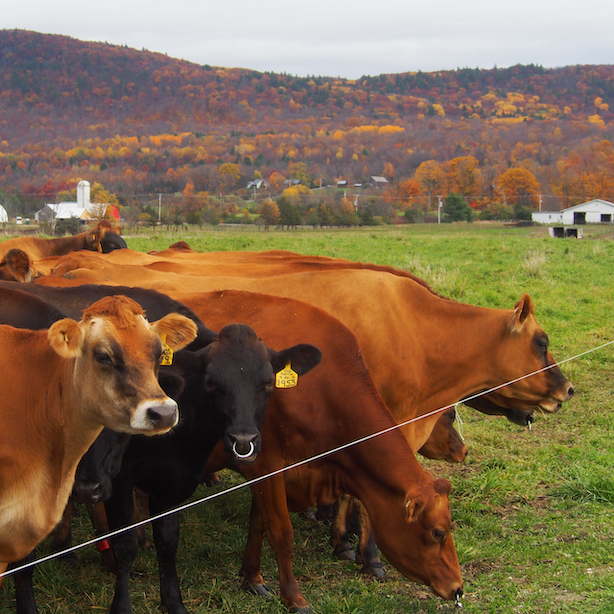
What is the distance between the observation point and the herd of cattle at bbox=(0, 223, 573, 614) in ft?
11.7

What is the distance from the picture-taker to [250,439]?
157 inches

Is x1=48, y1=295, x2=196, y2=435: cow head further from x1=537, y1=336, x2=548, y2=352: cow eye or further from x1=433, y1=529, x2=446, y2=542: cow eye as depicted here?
x1=537, y1=336, x2=548, y2=352: cow eye

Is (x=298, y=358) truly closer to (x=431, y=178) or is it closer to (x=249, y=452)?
(x=249, y=452)

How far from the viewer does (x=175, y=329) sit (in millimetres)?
3877

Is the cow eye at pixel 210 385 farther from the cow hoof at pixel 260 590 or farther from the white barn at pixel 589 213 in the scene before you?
the white barn at pixel 589 213

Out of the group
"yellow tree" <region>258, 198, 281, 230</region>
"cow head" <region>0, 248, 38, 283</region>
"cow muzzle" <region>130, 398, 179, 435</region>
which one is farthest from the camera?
"yellow tree" <region>258, 198, 281, 230</region>

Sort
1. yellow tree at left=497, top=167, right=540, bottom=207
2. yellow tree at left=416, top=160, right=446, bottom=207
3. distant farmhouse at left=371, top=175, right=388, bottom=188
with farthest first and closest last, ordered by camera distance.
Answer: distant farmhouse at left=371, top=175, right=388, bottom=188
yellow tree at left=416, top=160, right=446, bottom=207
yellow tree at left=497, top=167, right=540, bottom=207

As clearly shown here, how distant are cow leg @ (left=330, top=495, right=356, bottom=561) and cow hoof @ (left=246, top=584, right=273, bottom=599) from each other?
743 mm

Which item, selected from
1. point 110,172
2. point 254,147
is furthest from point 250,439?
point 254,147

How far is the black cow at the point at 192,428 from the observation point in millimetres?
4246

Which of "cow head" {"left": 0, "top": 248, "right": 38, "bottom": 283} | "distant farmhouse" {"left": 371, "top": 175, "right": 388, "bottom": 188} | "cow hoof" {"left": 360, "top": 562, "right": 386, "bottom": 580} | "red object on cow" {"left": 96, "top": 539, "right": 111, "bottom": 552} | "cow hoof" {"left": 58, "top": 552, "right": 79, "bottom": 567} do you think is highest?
"cow head" {"left": 0, "top": 248, "right": 38, "bottom": 283}

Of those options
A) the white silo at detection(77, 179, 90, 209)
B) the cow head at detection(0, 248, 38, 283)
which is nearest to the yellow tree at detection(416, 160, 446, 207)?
the white silo at detection(77, 179, 90, 209)

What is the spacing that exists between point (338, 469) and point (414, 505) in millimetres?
663

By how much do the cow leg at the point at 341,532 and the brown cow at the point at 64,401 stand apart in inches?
91.6
